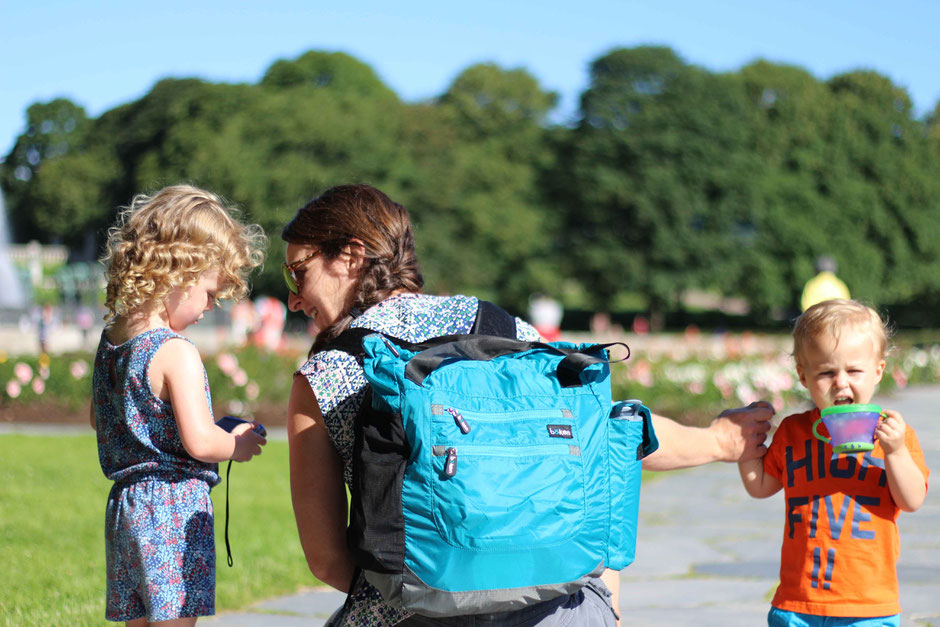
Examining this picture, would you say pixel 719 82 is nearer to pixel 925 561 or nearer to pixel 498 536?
pixel 925 561

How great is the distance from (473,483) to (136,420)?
1.20 m

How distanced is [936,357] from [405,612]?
72.3 ft

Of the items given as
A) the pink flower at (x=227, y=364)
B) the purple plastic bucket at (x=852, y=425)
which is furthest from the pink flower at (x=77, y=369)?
the purple plastic bucket at (x=852, y=425)

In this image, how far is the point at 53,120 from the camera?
53375mm

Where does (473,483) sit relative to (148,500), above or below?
above

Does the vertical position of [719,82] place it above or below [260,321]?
above

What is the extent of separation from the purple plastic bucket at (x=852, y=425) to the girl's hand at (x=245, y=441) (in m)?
1.38

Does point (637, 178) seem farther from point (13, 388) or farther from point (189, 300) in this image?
point (189, 300)

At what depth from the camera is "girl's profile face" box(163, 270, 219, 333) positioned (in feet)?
8.91

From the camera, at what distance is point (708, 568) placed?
554cm

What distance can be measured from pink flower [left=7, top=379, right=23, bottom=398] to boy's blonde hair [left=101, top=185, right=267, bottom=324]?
40.7 ft

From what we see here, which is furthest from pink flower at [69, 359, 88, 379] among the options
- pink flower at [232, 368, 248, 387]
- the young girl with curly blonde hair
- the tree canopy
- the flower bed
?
the tree canopy

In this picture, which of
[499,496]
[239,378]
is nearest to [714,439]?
[499,496]

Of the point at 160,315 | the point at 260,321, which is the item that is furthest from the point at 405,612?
the point at 260,321
